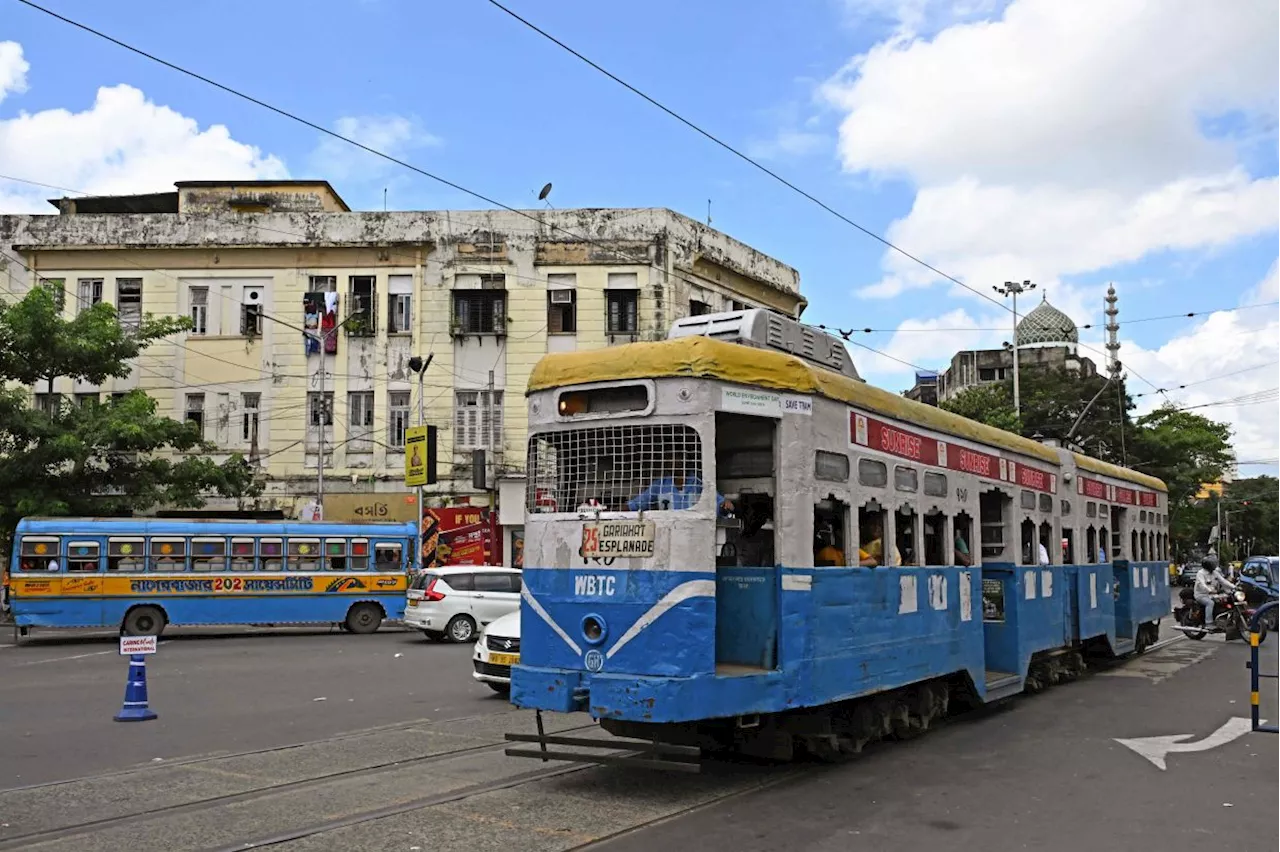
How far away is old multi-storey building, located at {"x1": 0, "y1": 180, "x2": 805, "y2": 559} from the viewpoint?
3219 centimetres

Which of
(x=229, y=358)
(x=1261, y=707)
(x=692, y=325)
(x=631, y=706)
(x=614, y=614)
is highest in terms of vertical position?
(x=229, y=358)

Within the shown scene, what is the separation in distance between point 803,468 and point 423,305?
84.5ft

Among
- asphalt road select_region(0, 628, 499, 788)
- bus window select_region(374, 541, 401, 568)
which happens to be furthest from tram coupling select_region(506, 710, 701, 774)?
bus window select_region(374, 541, 401, 568)

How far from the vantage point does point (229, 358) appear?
32.6 m

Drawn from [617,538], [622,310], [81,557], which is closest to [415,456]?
[622,310]

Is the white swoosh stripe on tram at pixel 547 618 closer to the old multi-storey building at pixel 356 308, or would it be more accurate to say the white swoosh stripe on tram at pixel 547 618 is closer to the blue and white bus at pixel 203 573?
the blue and white bus at pixel 203 573

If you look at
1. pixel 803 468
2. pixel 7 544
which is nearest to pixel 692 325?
pixel 803 468

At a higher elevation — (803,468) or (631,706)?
(803,468)

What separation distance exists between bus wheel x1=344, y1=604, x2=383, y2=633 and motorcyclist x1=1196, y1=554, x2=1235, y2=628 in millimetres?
17508

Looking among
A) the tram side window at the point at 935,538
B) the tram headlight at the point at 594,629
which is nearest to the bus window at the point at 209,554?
the tram side window at the point at 935,538

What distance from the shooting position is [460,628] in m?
22.2

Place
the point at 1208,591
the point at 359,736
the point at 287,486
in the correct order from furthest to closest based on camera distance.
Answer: the point at 287,486 → the point at 1208,591 → the point at 359,736

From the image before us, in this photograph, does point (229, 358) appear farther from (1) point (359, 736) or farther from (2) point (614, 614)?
(2) point (614, 614)

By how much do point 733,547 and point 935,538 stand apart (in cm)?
301
